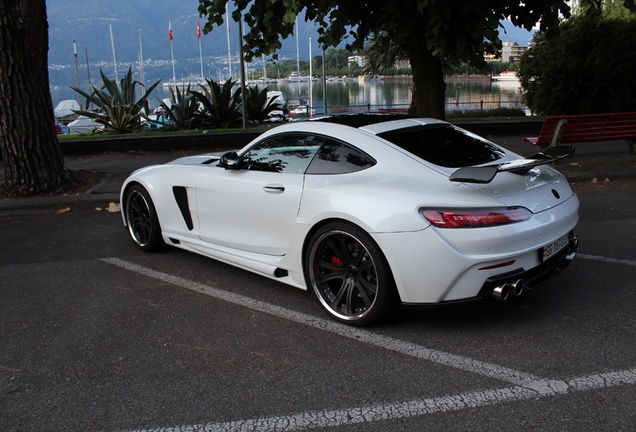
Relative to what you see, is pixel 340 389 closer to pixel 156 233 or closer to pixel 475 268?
pixel 475 268

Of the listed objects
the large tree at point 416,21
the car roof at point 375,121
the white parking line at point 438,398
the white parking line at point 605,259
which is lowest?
the white parking line at point 438,398

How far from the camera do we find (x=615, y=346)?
340 cm

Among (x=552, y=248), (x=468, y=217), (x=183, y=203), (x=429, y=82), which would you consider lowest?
(x=552, y=248)

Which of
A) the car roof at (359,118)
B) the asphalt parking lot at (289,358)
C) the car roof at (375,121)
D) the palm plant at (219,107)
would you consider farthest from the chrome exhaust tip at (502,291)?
the palm plant at (219,107)

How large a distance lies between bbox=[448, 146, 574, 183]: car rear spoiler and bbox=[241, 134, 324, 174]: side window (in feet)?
3.90

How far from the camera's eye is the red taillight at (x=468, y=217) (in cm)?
336

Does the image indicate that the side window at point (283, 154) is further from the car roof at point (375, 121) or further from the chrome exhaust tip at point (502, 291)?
the chrome exhaust tip at point (502, 291)

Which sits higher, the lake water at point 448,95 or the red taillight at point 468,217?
the lake water at point 448,95

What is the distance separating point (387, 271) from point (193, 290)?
1856 millimetres

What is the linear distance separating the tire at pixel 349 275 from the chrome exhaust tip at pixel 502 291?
24.5 inches

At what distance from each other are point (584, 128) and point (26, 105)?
853 cm

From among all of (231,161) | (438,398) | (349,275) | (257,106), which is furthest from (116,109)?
(438,398)

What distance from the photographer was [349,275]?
379cm

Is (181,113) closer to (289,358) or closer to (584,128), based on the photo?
(584,128)
